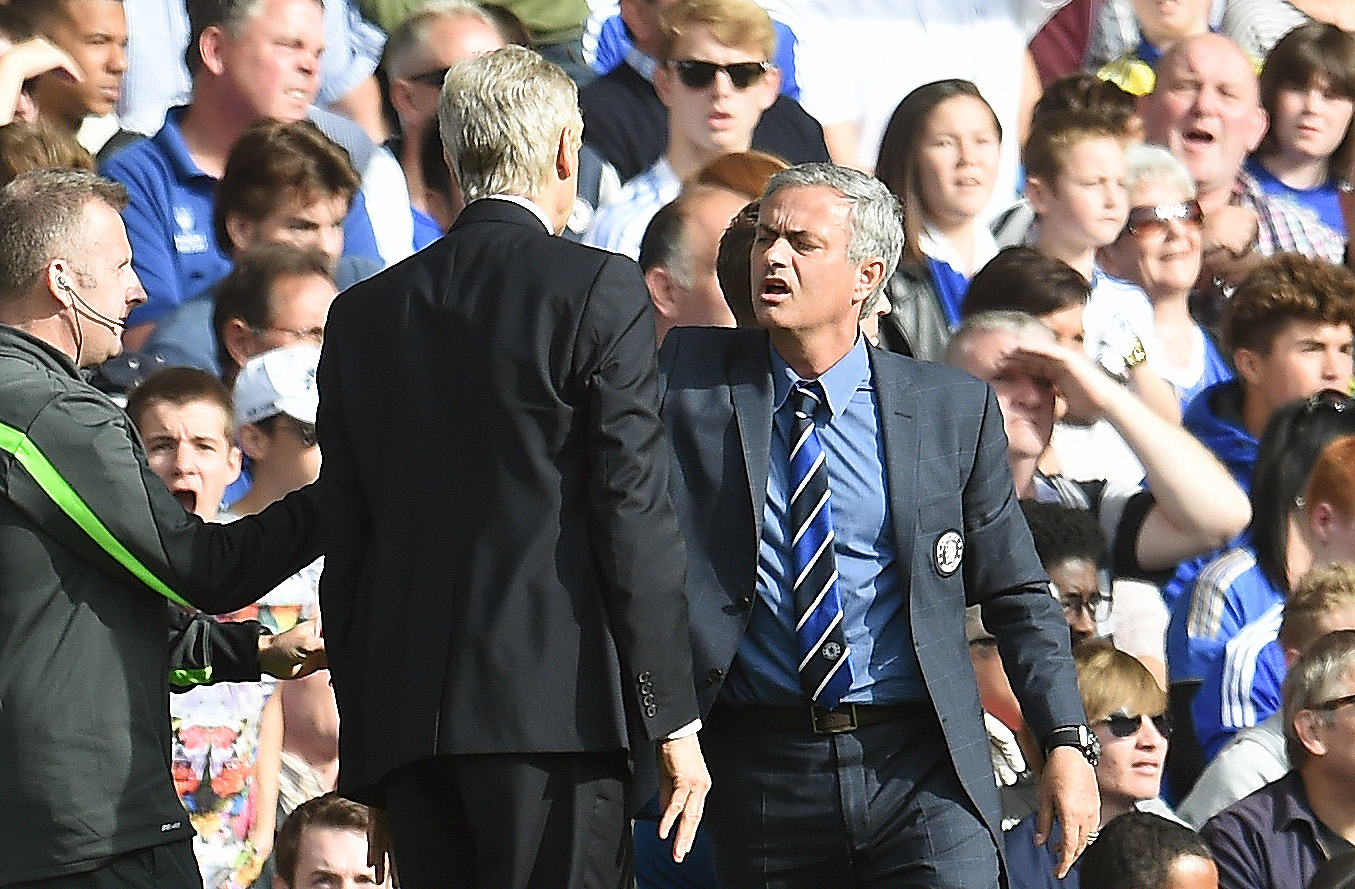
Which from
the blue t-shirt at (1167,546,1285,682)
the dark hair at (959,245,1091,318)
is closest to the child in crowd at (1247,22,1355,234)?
the dark hair at (959,245,1091,318)

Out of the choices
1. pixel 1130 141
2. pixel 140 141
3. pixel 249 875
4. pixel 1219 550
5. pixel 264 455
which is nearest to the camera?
pixel 249 875

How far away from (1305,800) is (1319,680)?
0.29 m

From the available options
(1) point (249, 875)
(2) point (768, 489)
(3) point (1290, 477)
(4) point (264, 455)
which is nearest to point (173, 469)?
(4) point (264, 455)

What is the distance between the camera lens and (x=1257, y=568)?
6195 mm

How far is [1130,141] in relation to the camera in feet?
23.9

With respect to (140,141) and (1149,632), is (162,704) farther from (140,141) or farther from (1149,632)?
(1149,632)

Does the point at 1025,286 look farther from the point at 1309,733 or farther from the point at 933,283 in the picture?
the point at 1309,733

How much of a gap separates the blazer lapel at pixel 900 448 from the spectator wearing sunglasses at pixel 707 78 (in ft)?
9.03

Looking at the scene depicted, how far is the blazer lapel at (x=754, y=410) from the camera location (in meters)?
3.70

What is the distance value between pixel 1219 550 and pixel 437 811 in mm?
3537

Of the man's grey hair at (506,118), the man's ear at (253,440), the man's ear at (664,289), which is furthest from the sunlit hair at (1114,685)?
the man's grey hair at (506,118)

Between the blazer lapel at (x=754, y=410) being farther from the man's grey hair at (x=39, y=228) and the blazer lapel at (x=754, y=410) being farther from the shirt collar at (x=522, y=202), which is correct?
the man's grey hair at (x=39, y=228)

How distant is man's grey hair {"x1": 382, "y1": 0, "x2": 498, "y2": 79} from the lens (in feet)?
20.8

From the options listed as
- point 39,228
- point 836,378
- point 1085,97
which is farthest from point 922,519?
point 1085,97
